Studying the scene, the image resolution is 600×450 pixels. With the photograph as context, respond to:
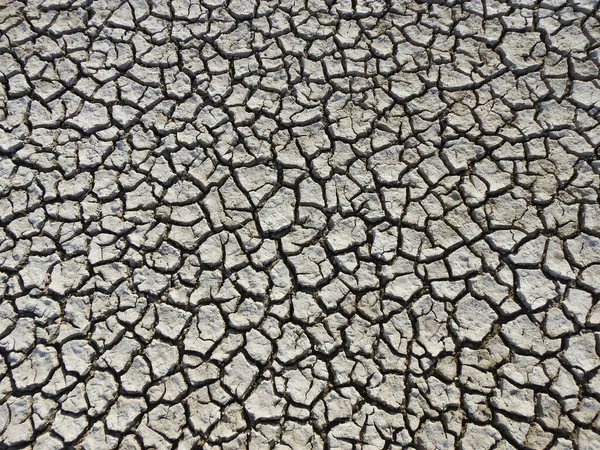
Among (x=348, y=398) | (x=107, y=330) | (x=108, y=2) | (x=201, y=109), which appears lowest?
(x=348, y=398)

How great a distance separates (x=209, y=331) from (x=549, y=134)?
1.97 m

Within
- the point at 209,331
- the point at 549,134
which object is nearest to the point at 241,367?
the point at 209,331

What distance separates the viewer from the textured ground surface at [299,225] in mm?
2629

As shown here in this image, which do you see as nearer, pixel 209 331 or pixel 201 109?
pixel 209 331

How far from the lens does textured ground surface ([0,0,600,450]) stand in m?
2.63

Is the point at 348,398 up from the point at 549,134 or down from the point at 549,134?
down

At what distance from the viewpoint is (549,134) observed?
3.30 metres

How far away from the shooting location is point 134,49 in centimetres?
367

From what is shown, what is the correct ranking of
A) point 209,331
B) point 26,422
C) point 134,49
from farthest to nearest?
1. point 134,49
2. point 209,331
3. point 26,422

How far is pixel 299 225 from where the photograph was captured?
10.2ft

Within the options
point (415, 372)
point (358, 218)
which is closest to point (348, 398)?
point (415, 372)

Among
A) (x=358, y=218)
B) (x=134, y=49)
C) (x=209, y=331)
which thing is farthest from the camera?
(x=134, y=49)

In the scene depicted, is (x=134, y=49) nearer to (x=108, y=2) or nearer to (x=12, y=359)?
(x=108, y=2)

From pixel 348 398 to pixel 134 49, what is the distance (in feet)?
7.55
